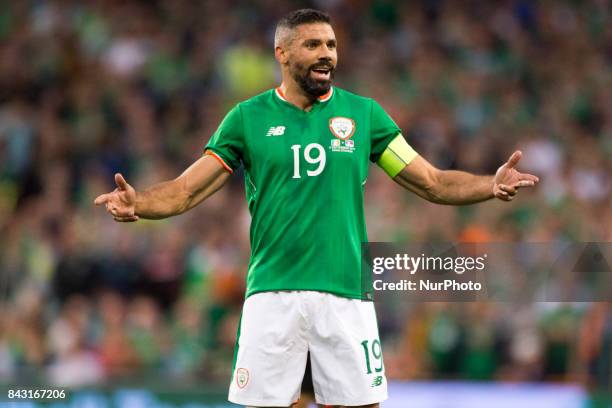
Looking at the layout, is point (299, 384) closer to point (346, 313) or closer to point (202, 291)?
point (346, 313)

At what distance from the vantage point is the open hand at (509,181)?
518cm

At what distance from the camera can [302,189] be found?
17.2 feet

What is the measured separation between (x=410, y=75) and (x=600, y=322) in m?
4.51

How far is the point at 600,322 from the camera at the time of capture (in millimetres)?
9180

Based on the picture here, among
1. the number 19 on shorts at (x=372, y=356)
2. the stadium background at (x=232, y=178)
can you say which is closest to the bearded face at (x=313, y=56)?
the number 19 on shorts at (x=372, y=356)

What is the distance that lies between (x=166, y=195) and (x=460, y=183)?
136 centimetres

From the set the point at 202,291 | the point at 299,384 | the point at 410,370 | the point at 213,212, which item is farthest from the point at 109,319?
the point at 299,384

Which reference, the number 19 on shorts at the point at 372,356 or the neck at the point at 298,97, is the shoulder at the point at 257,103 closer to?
the neck at the point at 298,97

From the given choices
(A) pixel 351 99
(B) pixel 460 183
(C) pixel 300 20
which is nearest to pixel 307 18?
(C) pixel 300 20

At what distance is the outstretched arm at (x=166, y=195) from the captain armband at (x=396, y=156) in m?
0.76

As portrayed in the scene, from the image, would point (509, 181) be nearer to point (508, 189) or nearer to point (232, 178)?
point (508, 189)

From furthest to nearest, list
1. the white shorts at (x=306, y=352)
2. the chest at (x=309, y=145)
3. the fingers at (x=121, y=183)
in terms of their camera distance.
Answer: the chest at (x=309, y=145)
the white shorts at (x=306, y=352)
the fingers at (x=121, y=183)

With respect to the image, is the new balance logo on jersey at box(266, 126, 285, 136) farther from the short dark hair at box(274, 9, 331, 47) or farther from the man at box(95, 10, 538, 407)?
the short dark hair at box(274, 9, 331, 47)

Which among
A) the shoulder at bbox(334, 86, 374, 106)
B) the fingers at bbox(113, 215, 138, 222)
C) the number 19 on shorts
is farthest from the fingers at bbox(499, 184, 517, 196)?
the fingers at bbox(113, 215, 138, 222)
